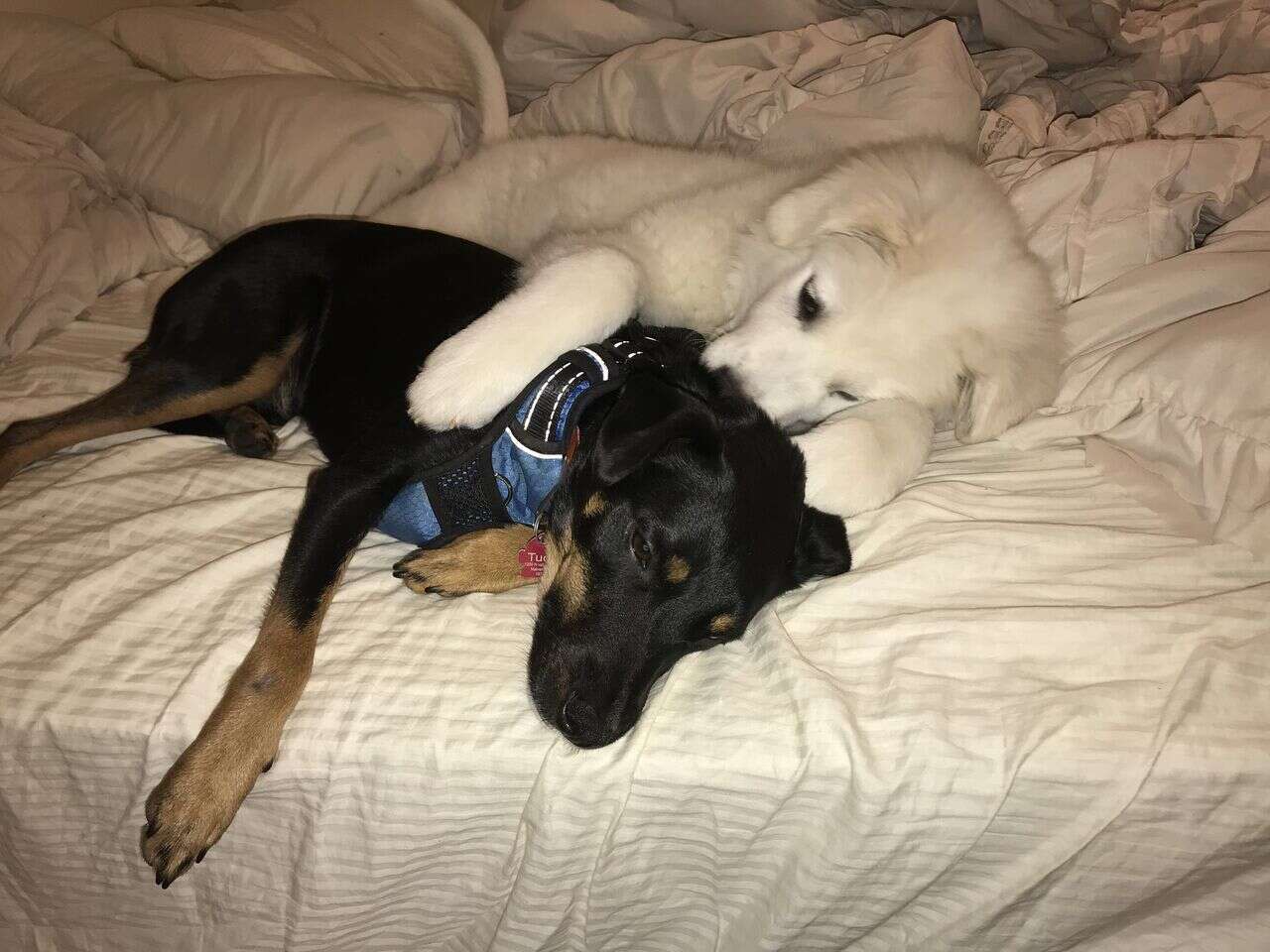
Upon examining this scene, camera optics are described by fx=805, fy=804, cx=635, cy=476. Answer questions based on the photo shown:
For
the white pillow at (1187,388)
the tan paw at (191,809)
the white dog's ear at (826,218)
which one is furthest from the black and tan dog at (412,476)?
the white pillow at (1187,388)

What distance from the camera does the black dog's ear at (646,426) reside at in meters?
1.28

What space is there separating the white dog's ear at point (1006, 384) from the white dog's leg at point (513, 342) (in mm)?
784

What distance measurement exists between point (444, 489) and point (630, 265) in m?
0.64

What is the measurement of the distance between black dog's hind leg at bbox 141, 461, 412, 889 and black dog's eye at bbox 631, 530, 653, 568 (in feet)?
1.70

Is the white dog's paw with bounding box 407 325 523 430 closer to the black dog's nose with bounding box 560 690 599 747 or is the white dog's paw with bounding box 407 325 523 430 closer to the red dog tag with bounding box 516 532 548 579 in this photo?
the red dog tag with bounding box 516 532 548 579

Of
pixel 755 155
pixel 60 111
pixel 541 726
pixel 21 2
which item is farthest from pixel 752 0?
pixel 21 2

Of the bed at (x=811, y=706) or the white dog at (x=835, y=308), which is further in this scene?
the white dog at (x=835, y=308)

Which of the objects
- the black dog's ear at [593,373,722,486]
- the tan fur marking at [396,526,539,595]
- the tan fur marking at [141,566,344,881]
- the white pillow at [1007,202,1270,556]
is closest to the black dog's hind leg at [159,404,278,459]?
the tan fur marking at [396,526,539,595]

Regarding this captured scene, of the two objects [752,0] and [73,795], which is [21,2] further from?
[73,795]

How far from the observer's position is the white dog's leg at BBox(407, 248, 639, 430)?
1.47m

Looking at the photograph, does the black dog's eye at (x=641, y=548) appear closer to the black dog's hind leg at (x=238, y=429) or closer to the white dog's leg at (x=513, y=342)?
the white dog's leg at (x=513, y=342)

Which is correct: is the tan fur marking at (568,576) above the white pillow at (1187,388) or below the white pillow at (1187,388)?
below

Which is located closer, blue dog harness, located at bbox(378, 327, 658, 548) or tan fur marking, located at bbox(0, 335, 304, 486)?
blue dog harness, located at bbox(378, 327, 658, 548)

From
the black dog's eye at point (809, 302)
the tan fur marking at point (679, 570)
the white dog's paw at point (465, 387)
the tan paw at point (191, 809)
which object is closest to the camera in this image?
the tan paw at point (191, 809)
